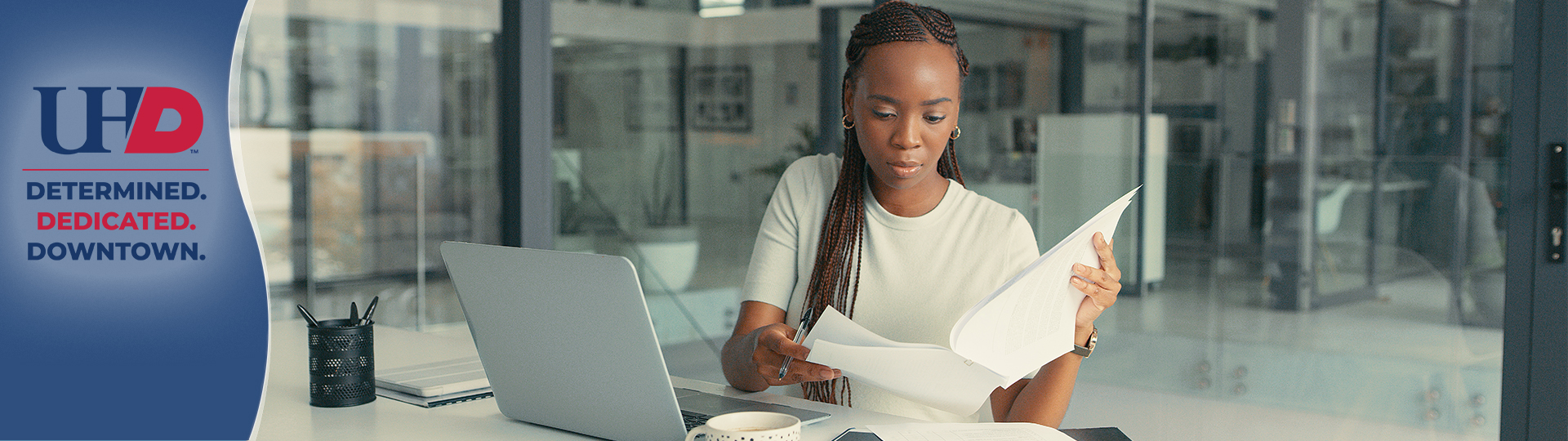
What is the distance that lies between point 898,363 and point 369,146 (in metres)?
5.04

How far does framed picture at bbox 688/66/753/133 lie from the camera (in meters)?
4.57

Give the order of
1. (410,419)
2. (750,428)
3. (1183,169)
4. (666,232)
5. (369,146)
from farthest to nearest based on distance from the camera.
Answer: (369,146)
(666,232)
(1183,169)
(410,419)
(750,428)

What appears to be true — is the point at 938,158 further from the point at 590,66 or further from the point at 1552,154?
the point at 590,66

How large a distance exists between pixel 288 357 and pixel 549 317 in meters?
0.87

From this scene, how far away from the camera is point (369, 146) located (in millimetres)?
5668

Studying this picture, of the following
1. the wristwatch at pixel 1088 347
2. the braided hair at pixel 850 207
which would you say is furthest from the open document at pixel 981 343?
the braided hair at pixel 850 207

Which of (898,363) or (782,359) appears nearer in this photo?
(898,363)

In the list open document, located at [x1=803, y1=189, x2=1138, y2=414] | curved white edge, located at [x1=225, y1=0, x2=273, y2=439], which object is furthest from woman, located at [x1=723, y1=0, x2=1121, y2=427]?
curved white edge, located at [x1=225, y1=0, x2=273, y2=439]

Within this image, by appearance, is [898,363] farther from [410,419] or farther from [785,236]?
[410,419]

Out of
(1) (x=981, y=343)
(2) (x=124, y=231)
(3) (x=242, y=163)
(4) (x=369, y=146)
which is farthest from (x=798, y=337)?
(4) (x=369, y=146)

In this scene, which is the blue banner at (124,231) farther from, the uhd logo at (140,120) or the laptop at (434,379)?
the laptop at (434,379)

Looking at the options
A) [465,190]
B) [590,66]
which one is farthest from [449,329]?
[590,66]

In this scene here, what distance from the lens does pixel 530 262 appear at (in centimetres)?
117

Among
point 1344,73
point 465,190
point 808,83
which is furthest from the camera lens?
point 465,190
